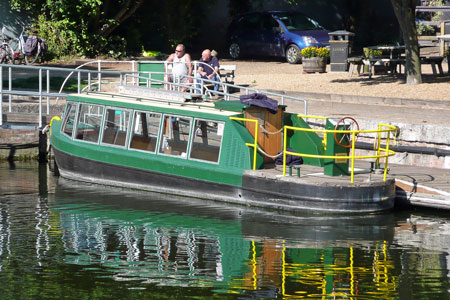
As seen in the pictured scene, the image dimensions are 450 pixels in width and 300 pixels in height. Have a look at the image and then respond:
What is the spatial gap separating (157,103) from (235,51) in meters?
16.8

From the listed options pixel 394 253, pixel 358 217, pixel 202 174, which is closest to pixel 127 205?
pixel 202 174

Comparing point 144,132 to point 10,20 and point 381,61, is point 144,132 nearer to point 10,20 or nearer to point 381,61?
point 381,61

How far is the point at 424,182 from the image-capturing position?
52.6 ft

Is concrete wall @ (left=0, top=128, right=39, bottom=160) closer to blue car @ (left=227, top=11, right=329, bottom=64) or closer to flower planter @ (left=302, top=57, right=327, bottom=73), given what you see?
flower planter @ (left=302, top=57, right=327, bottom=73)

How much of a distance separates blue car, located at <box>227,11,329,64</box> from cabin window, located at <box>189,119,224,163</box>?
14646 millimetres

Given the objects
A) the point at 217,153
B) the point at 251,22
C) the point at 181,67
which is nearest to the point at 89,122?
the point at 217,153

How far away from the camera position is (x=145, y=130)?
1722cm

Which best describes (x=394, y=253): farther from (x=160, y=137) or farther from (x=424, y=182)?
(x=160, y=137)

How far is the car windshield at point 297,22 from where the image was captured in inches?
1267

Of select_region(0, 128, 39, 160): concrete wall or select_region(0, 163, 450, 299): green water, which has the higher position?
select_region(0, 128, 39, 160): concrete wall

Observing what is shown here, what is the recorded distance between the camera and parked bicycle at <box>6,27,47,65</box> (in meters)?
28.1

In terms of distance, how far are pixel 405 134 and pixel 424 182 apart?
225 centimetres

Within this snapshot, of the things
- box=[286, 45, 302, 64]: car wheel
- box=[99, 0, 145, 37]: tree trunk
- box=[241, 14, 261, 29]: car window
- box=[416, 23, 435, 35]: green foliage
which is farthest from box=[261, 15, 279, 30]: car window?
box=[416, 23, 435, 35]: green foliage

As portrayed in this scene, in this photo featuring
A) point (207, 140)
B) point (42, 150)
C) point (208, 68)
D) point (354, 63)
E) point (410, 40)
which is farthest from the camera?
point (354, 63)
